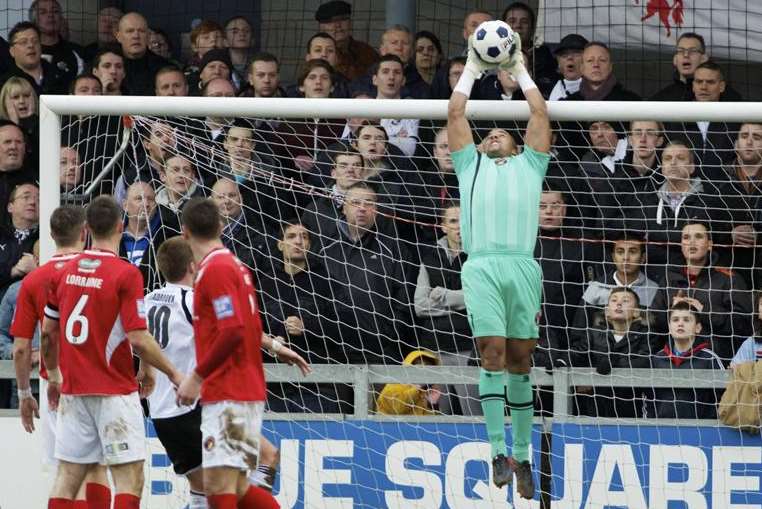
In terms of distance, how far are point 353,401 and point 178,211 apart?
1650mm

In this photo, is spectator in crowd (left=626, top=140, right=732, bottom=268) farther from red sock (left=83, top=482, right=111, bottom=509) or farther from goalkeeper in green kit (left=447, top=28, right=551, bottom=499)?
red sock (left=83, top=482, right=111, bottom=509)

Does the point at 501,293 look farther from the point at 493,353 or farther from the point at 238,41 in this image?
the point at 238,41

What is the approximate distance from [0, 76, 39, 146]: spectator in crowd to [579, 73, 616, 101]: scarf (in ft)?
13.9

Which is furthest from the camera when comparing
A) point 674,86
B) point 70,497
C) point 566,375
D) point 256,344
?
point 674,86

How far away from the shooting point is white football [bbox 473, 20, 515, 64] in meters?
8.43

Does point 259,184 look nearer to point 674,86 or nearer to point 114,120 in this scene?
point 114,120

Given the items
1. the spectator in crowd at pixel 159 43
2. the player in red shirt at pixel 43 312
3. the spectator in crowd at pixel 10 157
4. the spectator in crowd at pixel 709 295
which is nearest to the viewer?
the player in red shirt at pixel 43 312

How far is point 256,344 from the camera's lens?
7703mm

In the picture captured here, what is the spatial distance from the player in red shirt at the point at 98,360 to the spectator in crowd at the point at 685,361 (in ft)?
10.8

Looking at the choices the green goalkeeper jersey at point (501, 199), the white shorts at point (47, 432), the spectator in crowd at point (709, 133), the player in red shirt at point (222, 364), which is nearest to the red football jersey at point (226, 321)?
the player in red shirt at point (222, 364)

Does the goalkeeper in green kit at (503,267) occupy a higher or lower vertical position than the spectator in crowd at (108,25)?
lower

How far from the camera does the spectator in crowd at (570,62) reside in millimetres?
11516

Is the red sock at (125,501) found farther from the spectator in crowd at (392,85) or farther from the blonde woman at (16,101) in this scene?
the blonde woman at (16,101)

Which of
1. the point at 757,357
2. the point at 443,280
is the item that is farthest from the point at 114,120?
the point at 757,357
